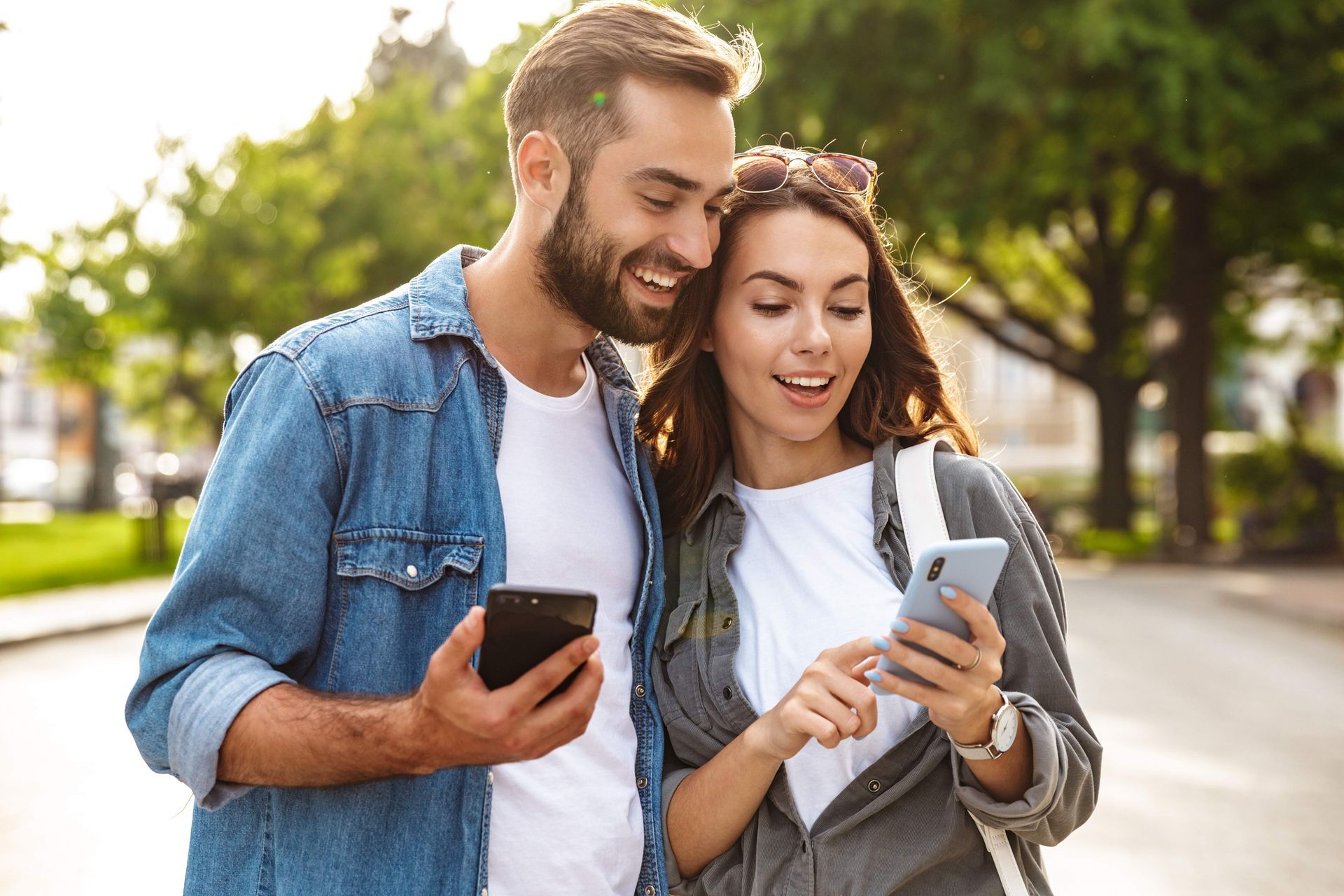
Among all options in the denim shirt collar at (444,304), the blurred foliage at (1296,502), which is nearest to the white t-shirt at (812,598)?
the denim shirt collar at (444,304)

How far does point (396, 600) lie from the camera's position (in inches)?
91.8

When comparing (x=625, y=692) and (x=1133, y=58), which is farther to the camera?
(x=1133, y=58)

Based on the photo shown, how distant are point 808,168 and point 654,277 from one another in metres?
0.53

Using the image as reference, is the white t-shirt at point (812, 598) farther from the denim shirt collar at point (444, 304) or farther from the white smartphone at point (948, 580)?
the denim shirt collar at point (444, 304)

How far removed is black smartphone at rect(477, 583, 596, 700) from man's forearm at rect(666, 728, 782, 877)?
0.76m

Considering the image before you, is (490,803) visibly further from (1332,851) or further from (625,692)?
(1332,851)

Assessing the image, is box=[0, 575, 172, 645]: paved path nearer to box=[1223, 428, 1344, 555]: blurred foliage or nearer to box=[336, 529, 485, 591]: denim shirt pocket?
box=[336, 529, 485, 591]: denim shirt pocket

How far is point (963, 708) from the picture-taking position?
2.25 metres

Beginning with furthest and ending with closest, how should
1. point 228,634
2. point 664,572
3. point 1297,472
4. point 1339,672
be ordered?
point 1297,472 → point 1339,672 → point 664,572 → point 228,634

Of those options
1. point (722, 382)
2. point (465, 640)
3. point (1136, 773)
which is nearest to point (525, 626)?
point (465, 640)

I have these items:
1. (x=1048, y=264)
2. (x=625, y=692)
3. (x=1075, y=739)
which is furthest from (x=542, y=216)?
(x=1048, y=264)

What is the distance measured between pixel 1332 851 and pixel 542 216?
550 centimetres

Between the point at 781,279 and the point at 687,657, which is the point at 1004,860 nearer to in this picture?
the point at 687,657

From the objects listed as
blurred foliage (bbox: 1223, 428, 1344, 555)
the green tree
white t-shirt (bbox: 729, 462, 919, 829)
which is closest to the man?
white t-shirt (bbox: 729, 462, 919, 829)
